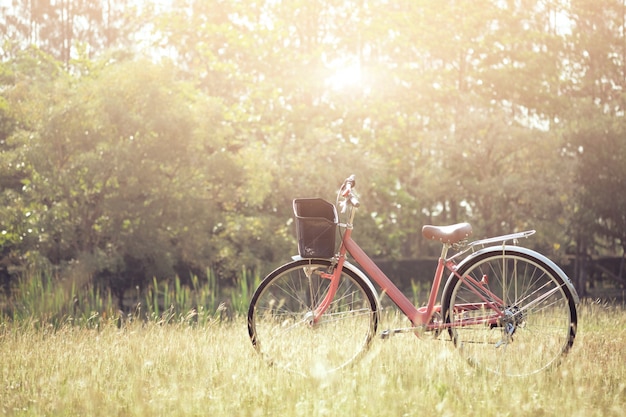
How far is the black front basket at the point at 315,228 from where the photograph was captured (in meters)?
4.53

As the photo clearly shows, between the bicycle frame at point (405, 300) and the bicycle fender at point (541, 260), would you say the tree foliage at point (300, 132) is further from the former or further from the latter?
the bicycle fender at point (541, 260)

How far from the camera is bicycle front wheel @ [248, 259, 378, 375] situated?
4594mm

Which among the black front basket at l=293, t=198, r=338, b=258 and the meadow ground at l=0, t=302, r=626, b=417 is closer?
the meadow ground at l=0, t=302, r=626, b=417

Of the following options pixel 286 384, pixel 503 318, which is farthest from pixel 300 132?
pixel 286 384

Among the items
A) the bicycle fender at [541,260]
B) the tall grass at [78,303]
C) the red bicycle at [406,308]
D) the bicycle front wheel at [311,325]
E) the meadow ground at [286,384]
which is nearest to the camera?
the meadow ground at [286,384]

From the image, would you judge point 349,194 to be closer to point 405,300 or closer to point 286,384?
point 405,300

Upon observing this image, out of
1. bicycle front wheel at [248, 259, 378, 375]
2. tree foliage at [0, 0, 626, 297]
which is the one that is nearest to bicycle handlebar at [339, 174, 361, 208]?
bicycle front wheel at [248, 259, 378, 375]

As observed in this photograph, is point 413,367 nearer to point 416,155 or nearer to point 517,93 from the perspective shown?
point 416,155

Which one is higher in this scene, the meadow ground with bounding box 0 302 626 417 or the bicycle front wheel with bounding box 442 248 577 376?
the bicycle front wheel with bounding box 442 248 577 376

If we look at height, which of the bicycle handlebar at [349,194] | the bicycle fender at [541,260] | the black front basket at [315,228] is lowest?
the bicycle fender at [541,260]

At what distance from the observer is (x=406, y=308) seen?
4648 mm

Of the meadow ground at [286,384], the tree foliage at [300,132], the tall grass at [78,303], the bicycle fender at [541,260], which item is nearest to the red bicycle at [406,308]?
the bicycle fender at [541,260]

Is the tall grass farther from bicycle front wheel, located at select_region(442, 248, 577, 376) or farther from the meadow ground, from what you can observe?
bicycle front wheel, located at select_region(442, 248, 577, 376)

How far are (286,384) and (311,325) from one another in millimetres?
508
